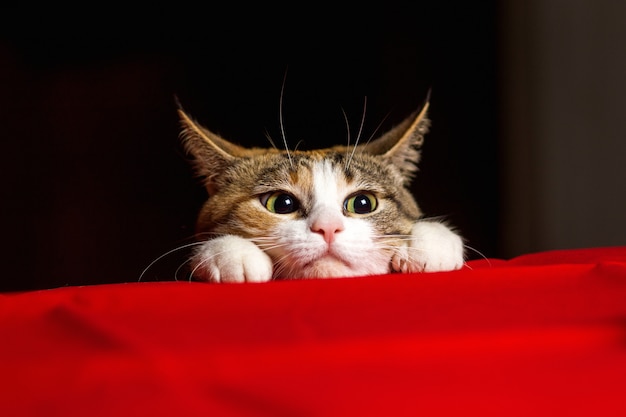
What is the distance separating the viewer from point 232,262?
28.9 inches

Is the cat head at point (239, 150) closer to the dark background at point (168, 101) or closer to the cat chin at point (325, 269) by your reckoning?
the cat chin at point (325, 269)

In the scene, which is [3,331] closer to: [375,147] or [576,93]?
[375,147]

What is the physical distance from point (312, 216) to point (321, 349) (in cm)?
30

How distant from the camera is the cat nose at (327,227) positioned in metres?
0.76

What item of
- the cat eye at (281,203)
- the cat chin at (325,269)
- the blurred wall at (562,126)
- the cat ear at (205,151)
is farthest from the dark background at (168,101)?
the cat chin at (325,269)

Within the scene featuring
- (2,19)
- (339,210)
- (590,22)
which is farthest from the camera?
(590,22)

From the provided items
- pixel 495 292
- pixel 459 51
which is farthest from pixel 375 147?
pixel 459 51

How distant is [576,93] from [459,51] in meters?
0.42

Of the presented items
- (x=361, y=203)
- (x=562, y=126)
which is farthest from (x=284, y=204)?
(x=562, y=126)

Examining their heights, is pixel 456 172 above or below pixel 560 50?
below

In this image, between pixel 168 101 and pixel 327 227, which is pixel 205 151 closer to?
pixel 327 227

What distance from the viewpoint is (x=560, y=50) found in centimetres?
167

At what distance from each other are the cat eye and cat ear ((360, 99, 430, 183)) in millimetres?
264

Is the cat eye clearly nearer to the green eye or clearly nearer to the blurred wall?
the green eye
